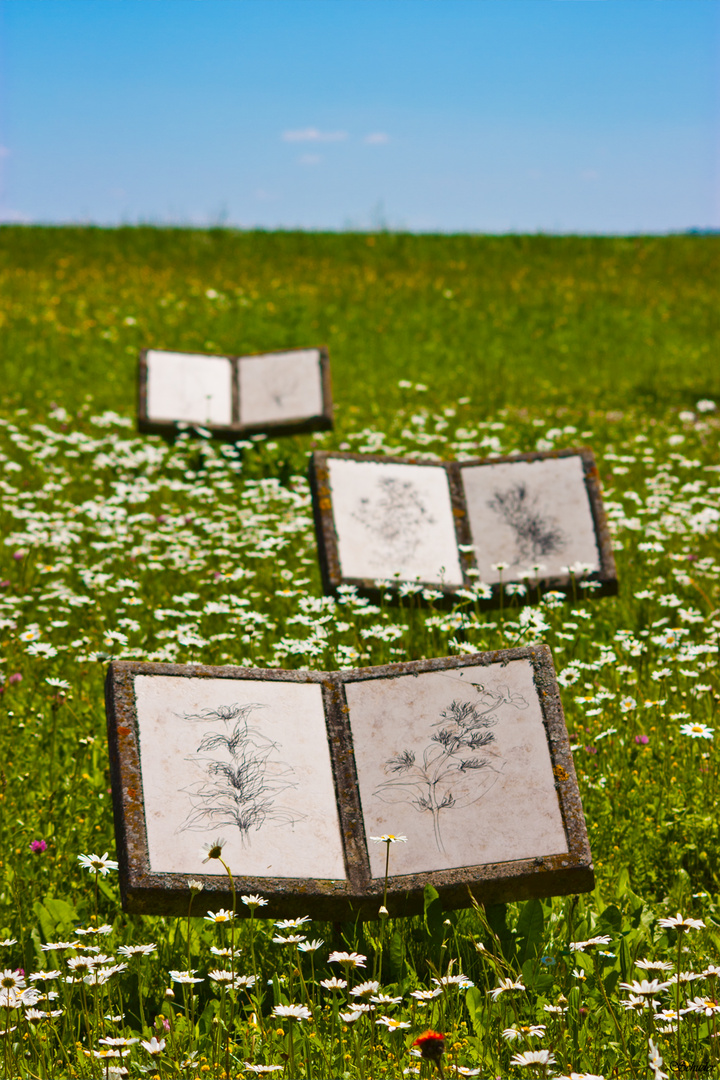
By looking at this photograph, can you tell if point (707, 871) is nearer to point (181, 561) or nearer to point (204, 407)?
point (181, 561)

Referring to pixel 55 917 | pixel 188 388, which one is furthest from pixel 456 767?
pixel 188 388

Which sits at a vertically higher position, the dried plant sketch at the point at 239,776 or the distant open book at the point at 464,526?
the distant open book at the point at 464,526

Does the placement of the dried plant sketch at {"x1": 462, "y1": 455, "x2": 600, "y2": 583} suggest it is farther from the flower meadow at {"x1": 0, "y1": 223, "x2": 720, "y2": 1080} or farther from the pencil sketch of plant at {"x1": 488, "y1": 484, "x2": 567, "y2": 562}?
the flower meadow at {"x1": 0, "y1": 223, "x2": 720, "y2": 1080}

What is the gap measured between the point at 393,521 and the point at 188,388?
5873 millimetres

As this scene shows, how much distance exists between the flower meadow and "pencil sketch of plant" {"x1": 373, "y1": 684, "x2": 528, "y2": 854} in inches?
6.2

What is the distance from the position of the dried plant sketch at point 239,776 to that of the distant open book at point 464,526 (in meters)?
2.19

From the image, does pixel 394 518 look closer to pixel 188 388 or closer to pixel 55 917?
pixel 55 917

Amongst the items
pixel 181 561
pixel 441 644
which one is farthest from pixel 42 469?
pixel 441 644

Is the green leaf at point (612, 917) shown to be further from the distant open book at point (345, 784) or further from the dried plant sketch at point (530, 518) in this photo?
the dried plant sketch at point (530, 518)

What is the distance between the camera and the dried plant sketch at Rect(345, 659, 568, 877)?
3.08 metres

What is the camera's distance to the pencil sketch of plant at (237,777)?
3.07m

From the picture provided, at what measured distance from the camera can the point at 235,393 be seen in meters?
11.6

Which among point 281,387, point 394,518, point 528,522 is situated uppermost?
point 281,387

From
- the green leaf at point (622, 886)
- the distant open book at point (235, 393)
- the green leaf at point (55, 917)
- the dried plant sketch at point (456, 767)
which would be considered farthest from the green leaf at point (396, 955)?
the distant open book at point (235, 393)
